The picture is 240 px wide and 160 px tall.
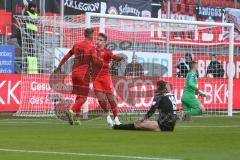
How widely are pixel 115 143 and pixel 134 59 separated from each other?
12387 mm

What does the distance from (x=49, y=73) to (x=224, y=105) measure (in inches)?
265

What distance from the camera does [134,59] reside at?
1004 inches

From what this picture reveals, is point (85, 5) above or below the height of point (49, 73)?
above

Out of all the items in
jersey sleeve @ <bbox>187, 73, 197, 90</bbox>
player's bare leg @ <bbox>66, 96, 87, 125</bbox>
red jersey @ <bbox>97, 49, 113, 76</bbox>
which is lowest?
player's bare leg @ <bbox>66, 96, 87, 125</bbox>

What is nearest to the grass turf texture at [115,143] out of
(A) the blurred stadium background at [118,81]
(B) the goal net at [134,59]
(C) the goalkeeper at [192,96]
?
(A) the blurred stadium background at [118,81]

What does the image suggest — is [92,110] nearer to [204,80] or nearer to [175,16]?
[204,80]

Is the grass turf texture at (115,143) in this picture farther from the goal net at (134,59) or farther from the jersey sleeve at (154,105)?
the goal net at (134,59)

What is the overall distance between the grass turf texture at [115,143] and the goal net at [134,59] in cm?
382

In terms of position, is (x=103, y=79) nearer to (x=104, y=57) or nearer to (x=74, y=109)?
(x=104, y=57)

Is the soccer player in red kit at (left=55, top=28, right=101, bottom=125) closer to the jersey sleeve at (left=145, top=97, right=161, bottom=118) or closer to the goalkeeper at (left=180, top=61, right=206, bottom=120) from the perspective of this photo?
the jersey sleeve at (left=145, top=97, right=161, bottom=118)

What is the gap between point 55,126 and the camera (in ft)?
59.8

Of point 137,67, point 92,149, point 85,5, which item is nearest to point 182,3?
point 85,5

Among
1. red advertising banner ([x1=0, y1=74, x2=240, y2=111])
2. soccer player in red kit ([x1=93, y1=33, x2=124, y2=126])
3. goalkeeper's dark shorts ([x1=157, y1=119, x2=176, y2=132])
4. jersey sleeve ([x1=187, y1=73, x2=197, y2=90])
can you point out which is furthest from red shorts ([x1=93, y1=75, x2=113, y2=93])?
jersey sleeve ([x1=187, y1=73, x2=197, y2=90])

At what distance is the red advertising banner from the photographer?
21.5 metres
